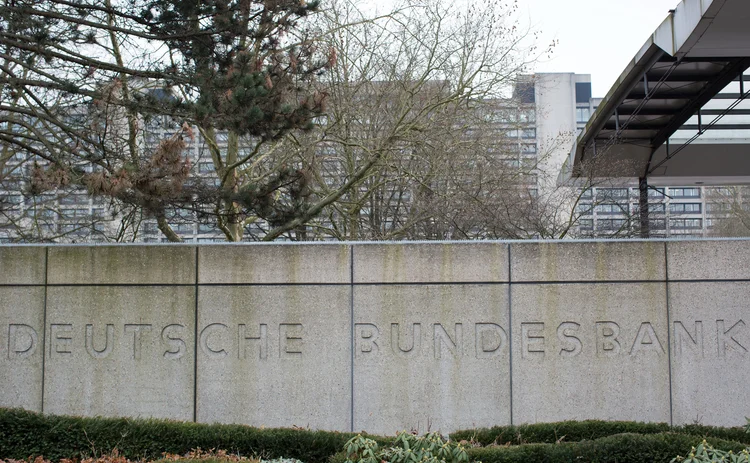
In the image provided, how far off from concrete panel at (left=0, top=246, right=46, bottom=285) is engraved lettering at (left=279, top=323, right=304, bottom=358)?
9.47ft

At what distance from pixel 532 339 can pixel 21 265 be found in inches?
231

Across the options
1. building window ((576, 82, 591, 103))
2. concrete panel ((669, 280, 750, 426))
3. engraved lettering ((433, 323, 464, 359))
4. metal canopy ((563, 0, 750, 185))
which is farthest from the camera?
building window ((576, 82, 591, 103))

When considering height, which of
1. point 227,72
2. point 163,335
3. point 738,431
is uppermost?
point 227,72

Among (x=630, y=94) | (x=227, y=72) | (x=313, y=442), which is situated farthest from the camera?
(x=630, y=94)

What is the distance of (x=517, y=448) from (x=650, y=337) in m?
3.11

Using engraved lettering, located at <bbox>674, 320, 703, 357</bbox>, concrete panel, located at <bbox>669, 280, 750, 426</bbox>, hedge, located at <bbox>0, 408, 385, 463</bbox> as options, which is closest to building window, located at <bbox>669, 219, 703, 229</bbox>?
concrete panel, located at <bbox>669, 280, 750, 426</bbox>

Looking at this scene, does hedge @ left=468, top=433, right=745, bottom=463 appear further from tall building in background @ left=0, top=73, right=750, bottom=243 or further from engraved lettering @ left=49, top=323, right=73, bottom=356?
tall building in background @ left=0, top=73, right=750, bottom=243

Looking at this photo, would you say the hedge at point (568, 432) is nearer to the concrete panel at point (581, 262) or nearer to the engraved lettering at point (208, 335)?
the concrete panel at point (581, 262)

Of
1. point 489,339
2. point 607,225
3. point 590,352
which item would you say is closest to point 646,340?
point 590,352

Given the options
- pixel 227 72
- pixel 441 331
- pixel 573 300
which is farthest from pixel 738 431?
pixel 227 72

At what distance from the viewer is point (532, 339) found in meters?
8.48

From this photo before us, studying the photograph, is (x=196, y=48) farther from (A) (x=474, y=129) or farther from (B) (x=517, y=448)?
(A) (x=474, y=129)

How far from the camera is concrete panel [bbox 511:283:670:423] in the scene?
27.5ft

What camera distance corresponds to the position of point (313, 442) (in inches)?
259
